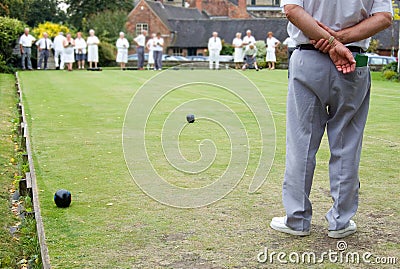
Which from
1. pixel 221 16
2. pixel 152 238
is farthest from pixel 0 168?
pixel 221 16

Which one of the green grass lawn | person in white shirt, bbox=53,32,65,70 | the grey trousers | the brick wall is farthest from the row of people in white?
the brick wall

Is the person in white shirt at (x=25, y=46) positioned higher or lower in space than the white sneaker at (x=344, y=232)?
higher

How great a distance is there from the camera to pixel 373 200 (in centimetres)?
664

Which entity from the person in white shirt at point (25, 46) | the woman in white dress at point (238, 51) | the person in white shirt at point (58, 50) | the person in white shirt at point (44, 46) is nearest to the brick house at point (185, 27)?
the woman in white dress at point (238, 51)

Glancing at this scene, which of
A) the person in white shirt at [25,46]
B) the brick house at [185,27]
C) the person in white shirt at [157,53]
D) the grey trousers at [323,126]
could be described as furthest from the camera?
the brick house at [185,27]

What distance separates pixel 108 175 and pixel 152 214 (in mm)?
1984

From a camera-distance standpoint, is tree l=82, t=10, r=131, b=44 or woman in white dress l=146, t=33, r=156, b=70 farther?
tree l=82, t=10, r=131, b=44

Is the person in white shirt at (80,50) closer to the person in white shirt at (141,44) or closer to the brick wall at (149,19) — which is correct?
the person in white shirt at (141,44)

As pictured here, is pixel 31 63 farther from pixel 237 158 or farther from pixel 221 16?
pixel 221 16

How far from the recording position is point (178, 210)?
6.39 meters

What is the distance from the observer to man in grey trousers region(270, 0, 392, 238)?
5121 millimetres

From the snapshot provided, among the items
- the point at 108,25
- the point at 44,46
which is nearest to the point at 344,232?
the point at 44,46

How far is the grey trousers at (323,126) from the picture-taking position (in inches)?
204

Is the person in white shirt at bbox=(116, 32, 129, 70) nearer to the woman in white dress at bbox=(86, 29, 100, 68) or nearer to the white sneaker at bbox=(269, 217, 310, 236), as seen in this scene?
the woman in white dress at bbox=(86, 29, 100, 68)
